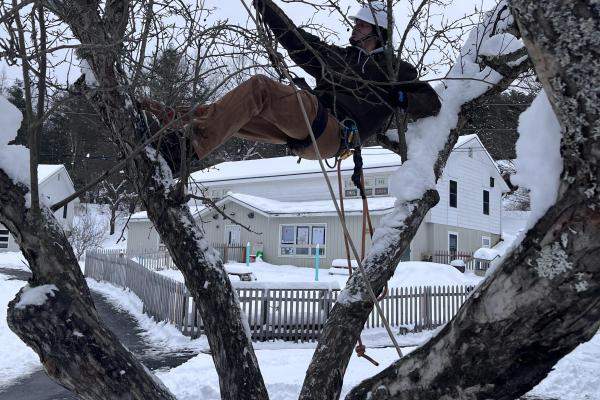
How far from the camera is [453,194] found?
2812cm

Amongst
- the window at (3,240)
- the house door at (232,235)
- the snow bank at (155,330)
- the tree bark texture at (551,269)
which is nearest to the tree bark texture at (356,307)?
the tree bark texture at (551,269)

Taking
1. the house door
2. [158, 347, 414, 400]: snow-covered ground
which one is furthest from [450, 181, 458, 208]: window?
[158, 347, 414, 400]: snow-covered ground

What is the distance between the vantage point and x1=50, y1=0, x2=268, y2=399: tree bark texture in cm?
259

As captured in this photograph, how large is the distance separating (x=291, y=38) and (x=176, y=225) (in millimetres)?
1444

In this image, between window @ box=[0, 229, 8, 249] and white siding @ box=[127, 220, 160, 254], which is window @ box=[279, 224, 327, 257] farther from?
window @ box=[0, 229, 8, 249]

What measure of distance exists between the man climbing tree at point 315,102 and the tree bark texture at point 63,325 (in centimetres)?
82

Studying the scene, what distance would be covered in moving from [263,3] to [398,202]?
1406mm

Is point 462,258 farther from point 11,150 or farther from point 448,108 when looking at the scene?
point 11,150

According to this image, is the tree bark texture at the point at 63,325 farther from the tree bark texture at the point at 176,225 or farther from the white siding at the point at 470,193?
the white siding at the point at 470,193

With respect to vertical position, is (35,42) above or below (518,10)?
above

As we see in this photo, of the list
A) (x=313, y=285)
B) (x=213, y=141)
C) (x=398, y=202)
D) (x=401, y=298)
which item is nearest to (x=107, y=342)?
(x=213, y=141)

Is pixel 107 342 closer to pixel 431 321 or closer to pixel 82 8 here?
pixel 82 8

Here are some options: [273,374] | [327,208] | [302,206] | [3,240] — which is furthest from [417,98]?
[3,240]

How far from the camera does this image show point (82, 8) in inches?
117
